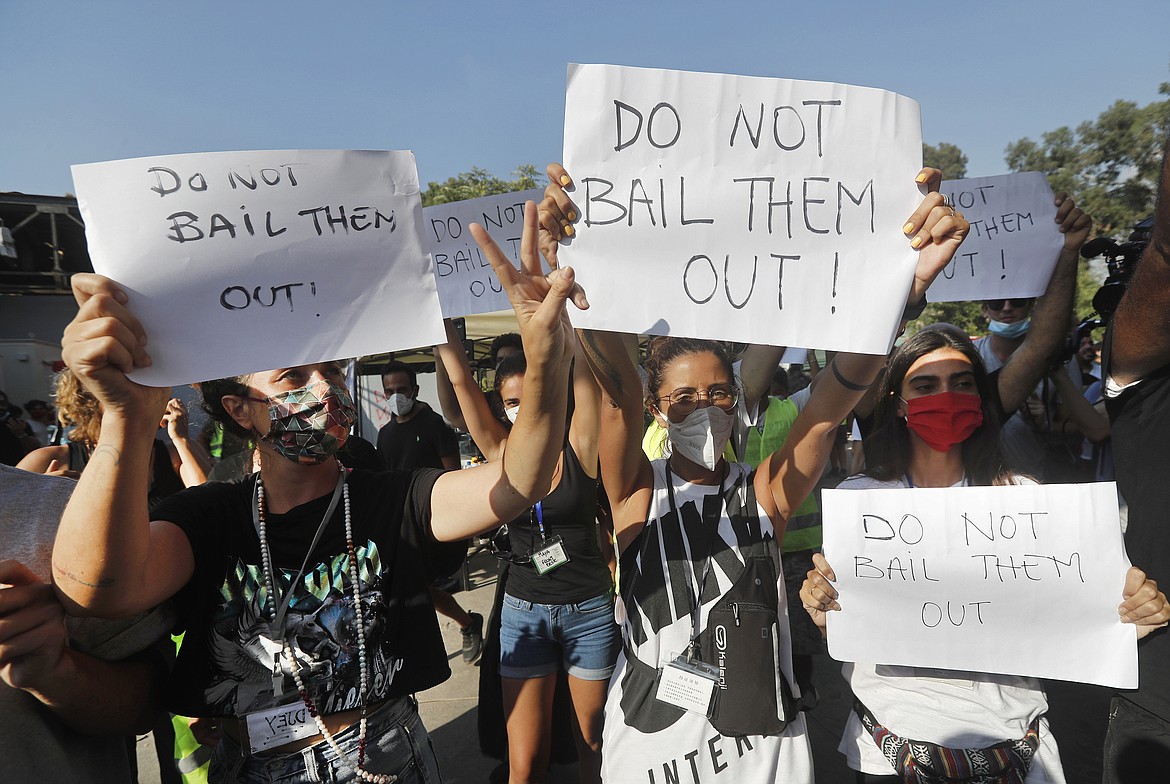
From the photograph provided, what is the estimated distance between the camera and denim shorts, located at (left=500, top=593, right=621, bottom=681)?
296 cm

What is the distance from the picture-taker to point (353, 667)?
5.25ft

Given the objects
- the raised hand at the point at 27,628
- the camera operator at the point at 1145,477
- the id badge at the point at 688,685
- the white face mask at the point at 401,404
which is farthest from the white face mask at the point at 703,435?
the white face mask at the point at 401,404

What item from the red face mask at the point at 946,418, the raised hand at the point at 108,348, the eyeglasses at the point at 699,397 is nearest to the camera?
the raised hand at the point at 108,348

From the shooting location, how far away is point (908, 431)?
93.9 inches

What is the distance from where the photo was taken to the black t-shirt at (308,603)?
61.7 inches

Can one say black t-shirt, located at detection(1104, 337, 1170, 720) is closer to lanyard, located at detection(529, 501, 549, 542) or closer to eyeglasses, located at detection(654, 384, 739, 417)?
eyeglasses, located at detection(654, 384, 739, 417)

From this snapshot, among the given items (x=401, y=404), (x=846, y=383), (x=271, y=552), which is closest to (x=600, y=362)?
(x=846, y=383)

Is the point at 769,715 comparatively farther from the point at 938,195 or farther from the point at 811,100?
the point at 811,100

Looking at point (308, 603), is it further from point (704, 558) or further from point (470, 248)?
point (470, 248)

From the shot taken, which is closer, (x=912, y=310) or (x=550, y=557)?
(x=912, y=310)

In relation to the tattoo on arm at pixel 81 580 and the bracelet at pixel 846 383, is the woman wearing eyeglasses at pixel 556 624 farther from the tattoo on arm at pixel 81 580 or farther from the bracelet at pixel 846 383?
the tattoo on arm at pixel 81 580

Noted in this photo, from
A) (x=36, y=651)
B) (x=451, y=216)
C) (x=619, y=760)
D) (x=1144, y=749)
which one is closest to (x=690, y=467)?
(x=619, y=760)

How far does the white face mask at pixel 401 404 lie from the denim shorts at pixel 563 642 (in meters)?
3.01

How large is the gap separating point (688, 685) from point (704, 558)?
13.9 inches
